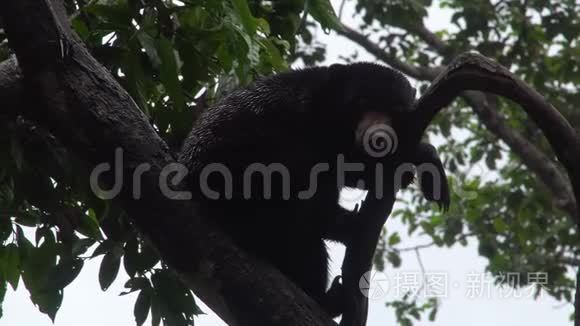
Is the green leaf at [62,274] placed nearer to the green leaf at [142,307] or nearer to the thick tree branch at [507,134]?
the green leaf at [142,307]

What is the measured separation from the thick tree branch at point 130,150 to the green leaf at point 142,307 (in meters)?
0.60

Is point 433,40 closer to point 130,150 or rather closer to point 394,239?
point 394,239

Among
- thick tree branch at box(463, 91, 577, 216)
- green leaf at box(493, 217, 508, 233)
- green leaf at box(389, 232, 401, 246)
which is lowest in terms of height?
green leaf at box(389, 232, 401, 246)

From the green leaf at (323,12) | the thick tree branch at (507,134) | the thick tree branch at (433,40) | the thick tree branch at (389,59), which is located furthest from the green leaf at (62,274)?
the thick tree branch at (433,40)

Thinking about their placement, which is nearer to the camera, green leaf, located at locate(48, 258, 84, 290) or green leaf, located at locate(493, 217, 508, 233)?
green leaf, located at locate(48, 258, 84, 290)

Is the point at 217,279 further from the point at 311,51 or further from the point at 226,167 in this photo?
the point at 311,51

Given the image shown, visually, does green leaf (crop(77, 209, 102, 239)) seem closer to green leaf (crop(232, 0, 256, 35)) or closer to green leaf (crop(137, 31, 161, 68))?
green leaf (crop(137, 31, 161, 68))

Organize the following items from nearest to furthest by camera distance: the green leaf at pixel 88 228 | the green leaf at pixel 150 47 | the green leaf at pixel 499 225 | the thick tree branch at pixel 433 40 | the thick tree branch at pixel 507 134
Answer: the green leaf at pixel 150 47 < the green leaf at pixel 88 228 < the thick tree branch at pixel 507 134 < the thick tree branch at pixel 433 40 < the green leaf at pixel 499 225

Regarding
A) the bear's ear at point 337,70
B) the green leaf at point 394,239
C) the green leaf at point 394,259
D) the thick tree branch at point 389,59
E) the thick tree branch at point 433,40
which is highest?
the thick tree branch at point 433,40

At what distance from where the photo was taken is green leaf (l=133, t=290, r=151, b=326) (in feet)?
13.4

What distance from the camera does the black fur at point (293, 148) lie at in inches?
160

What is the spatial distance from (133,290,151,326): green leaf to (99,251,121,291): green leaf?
0.18 meters

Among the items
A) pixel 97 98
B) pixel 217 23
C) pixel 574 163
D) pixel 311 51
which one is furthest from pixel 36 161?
pixel 311 51

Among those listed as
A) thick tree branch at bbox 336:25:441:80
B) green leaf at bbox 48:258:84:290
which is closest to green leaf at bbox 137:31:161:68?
green leaf at bbox 48:258:84:290
